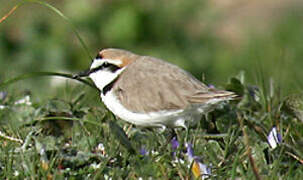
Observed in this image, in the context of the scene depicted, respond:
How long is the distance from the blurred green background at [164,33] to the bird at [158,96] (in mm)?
4652

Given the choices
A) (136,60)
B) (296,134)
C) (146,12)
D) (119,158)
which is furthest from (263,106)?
(146,12)

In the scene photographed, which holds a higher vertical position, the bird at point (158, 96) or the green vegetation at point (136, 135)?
the bird at point (158, 96)

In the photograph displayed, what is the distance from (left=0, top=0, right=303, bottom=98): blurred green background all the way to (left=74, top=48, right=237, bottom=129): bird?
4.65 meters

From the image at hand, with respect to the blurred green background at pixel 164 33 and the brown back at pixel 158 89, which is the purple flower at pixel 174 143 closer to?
the brown back at pixel 158 89

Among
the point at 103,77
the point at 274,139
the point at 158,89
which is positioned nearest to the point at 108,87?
the point at 103,77

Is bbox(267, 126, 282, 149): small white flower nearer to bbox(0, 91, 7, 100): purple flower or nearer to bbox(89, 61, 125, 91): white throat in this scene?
bbox(89, 61, 125, 91): white throat

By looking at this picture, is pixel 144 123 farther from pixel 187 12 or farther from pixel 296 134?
pixel 187 12

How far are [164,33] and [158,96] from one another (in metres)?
6.16

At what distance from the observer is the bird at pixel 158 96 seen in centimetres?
438

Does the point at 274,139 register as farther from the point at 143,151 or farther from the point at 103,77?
the point at 103,77

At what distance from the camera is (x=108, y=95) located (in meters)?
4.64

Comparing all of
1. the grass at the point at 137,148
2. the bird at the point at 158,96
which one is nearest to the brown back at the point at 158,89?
the bird at the point at 158,96

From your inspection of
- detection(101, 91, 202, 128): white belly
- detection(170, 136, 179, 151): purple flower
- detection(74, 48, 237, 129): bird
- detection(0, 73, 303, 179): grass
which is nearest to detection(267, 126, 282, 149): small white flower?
detection(0, 73, 303, 179): grass

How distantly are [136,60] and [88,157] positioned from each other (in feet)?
3.67
